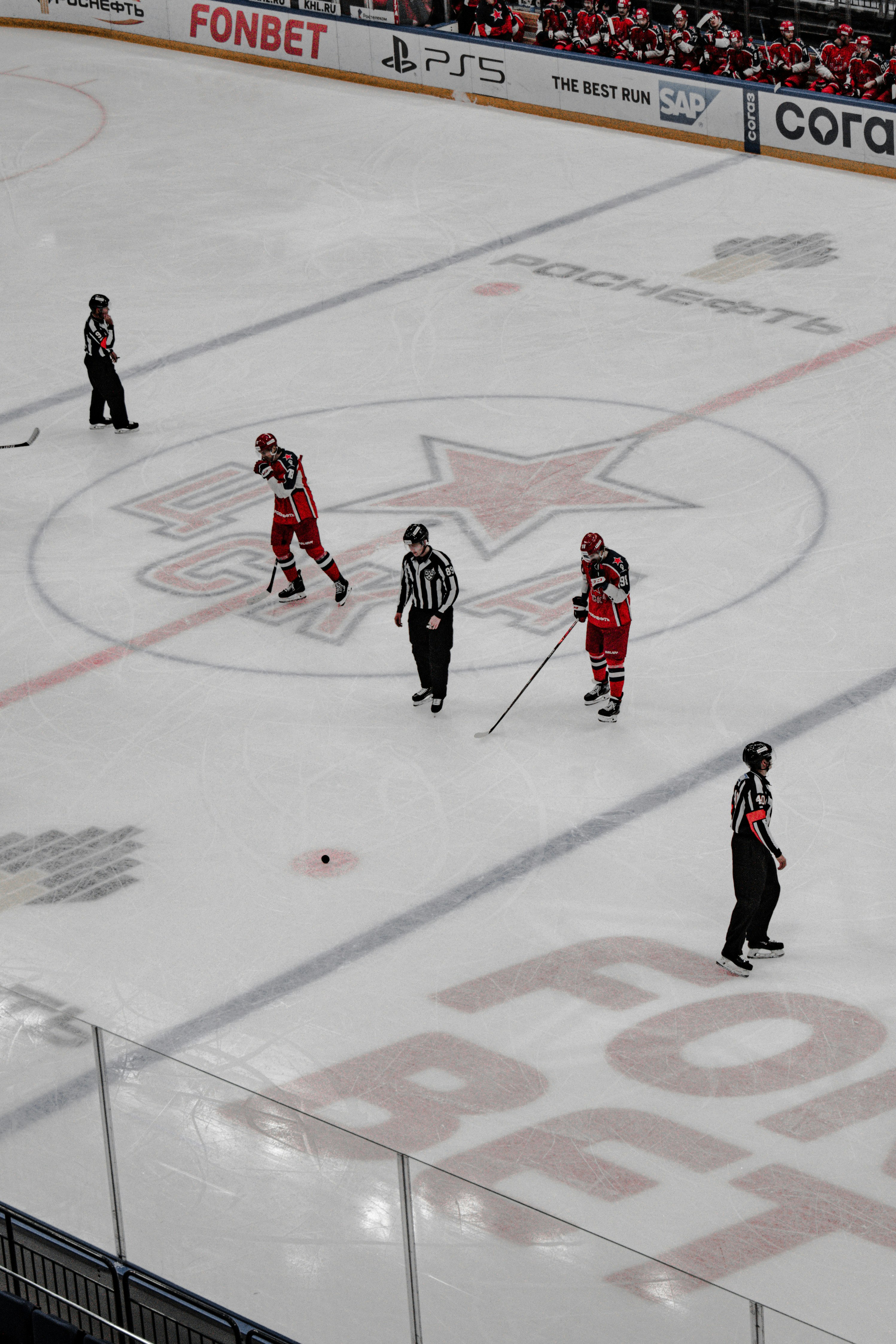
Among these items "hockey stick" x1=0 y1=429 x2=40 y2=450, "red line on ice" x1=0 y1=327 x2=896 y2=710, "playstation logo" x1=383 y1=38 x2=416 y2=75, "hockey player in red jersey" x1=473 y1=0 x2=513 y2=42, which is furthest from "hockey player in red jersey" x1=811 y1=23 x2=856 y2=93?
"hockey stick" x1=0 y1=429 x2=40 y2=450

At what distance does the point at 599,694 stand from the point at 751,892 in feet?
10.1

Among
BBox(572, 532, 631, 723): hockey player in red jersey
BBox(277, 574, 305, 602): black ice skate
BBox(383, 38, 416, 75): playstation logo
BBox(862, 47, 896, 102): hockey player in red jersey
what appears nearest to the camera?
BBox(572, 532, 631, 723): hockey player in red jersey

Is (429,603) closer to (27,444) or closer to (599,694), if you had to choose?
(599,694)

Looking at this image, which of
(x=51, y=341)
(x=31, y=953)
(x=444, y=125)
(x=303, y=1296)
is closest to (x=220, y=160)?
(x=444, y=125)

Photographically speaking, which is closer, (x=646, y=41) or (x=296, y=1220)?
(x=296, y=1220)

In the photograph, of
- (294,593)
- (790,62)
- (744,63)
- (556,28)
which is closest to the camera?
(294,593)

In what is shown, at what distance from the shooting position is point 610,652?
1234 cm

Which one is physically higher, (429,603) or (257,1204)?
(257,1204)

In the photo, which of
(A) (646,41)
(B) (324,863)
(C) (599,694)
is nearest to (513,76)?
(A) (646,41)

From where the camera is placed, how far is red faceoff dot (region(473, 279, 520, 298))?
66.0 ft

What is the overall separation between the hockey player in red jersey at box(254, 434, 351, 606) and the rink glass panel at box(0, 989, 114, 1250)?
688cm

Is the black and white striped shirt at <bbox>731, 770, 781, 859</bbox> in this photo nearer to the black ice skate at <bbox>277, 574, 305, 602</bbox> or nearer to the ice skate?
the ice skate

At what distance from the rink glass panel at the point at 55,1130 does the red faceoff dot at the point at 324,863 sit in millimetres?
4244

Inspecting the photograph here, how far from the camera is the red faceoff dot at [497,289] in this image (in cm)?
2012
